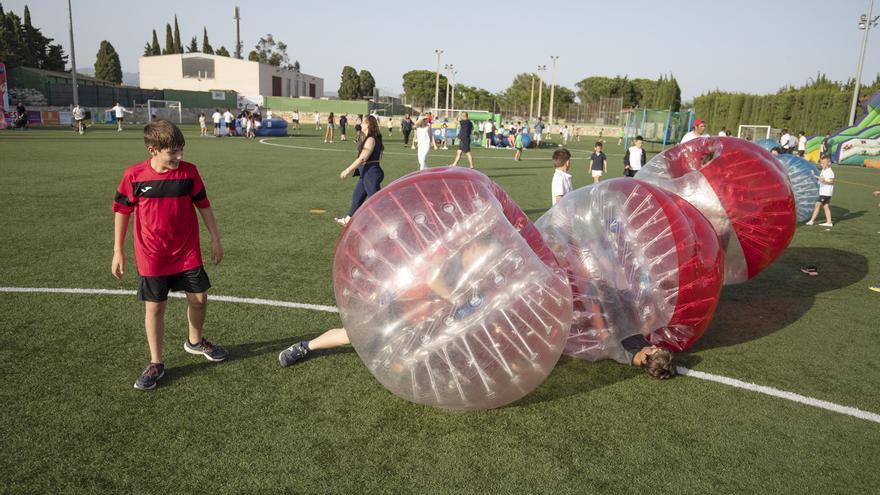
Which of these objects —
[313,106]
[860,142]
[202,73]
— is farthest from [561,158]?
[202,73]

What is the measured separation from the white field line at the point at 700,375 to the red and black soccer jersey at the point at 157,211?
1939 mm

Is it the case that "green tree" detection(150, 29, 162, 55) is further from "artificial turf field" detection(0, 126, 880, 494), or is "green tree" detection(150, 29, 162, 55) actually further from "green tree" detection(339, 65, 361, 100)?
"artificial turf field" detection(0, 126, 880, 494)

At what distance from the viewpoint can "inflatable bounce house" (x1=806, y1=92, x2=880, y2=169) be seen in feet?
99.4

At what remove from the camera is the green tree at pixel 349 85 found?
396 ft

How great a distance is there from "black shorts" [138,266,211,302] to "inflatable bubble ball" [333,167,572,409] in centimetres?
132

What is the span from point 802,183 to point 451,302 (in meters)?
11.5

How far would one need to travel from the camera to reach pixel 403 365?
→ 366 cm

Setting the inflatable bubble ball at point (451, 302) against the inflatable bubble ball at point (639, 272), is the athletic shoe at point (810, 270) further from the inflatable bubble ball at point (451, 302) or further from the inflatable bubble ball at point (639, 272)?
the inflatable bubble ball at point (451, 302)

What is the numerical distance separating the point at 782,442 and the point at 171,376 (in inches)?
181

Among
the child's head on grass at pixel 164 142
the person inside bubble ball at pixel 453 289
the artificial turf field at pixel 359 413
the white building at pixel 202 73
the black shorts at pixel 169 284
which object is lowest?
the artificial turf field at pixel 359 413

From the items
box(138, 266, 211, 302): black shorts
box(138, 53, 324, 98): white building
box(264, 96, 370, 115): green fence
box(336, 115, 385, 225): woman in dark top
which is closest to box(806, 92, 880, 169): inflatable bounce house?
box(336, 115, 385, 225): woman in dark top

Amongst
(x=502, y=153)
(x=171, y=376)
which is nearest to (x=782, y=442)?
(x=171, y=376)

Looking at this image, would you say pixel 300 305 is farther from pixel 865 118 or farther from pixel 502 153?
pixel 865 118

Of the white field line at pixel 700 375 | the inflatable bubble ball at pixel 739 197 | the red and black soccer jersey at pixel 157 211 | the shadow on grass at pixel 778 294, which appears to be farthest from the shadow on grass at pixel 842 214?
the red and black soccer jersey at pixel 157 211
